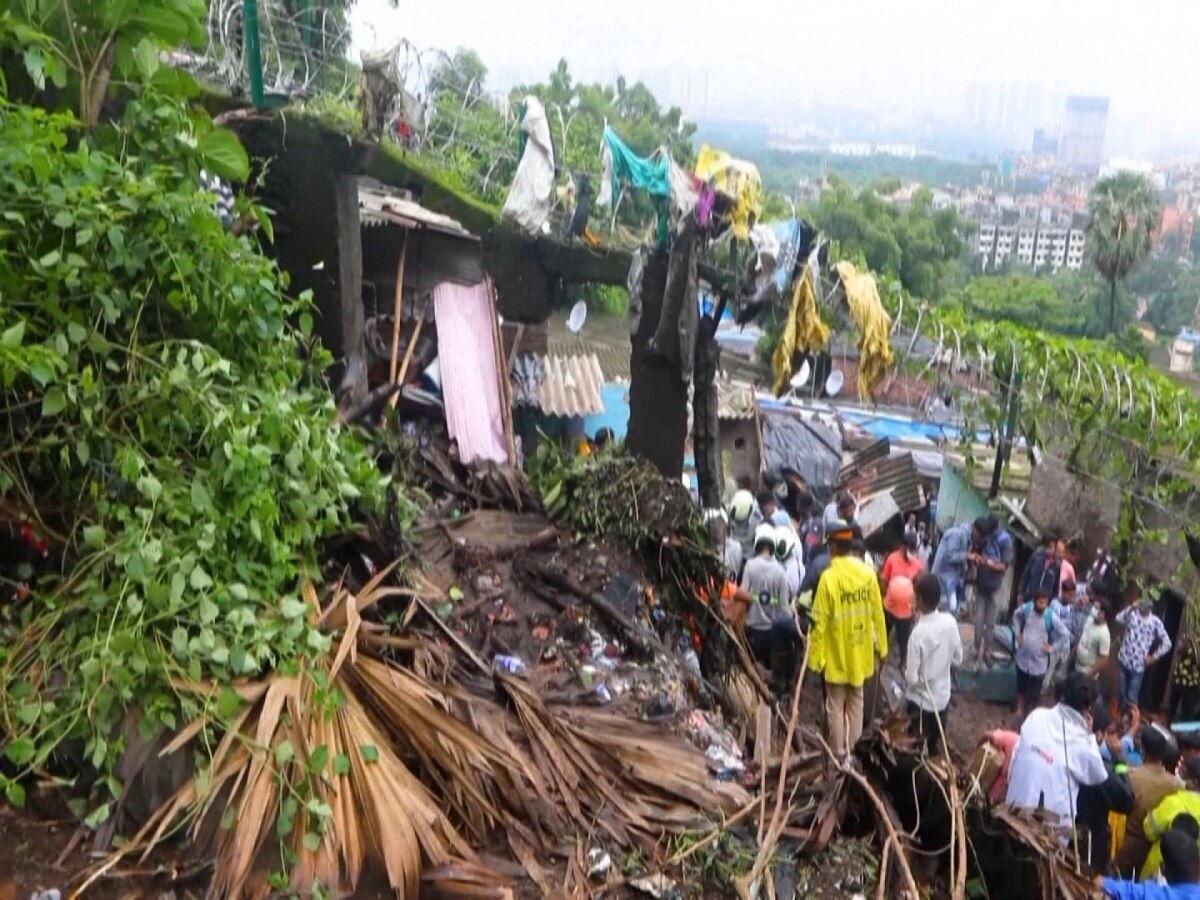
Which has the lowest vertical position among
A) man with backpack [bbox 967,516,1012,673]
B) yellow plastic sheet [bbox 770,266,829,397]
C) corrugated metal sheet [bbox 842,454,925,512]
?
corrugated metal sheet [bbox 842,454,925,512]

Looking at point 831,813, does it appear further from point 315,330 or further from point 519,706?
point 315,330

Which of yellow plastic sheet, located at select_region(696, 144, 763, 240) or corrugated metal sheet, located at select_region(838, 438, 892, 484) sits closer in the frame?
yellow plastic sheet, located at select_region(696, 144, 763, 240)

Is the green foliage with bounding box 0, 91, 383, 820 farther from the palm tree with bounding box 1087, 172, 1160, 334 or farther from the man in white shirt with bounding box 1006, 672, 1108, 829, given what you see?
the palm tree with bounding box 1087, 172, 1160, 334

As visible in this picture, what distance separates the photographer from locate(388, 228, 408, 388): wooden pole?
27.0 ft

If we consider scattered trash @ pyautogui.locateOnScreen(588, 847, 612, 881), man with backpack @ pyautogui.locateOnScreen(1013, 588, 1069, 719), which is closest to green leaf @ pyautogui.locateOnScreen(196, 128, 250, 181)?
scattered trash @ pyautogui.locateOnScreen(588, 847, 612, 881)

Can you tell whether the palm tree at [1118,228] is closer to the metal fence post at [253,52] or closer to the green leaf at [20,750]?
the metal fence post at [253,52]

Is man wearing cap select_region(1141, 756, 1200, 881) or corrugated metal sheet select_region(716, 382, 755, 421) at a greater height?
man wearing cap select_region(1141, 756, 1200, 881)

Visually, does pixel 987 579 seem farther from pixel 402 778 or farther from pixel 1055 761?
pixel 402 778

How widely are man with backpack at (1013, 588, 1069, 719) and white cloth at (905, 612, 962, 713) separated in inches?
76.9

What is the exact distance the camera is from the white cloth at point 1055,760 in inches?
196

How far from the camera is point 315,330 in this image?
7496mm

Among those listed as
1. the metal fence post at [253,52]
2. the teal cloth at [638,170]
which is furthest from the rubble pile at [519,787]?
the teal cloth at [638,170]

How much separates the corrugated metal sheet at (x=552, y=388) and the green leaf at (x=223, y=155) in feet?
28.8

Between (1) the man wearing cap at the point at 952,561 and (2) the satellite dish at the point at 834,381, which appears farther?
(2) the satellite dish at the point at 834,381
